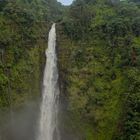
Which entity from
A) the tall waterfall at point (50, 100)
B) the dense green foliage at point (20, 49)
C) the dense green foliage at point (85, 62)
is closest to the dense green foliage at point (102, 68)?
the dense green foliage at point (85, 62)

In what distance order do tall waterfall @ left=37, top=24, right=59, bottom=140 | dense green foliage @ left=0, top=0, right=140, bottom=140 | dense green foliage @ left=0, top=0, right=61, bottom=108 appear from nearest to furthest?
dense green foliage @ left=0, top=0, right=140, bottom=140, tall waterfall @ left=37, top=24, right=59, bottom=140, dense green foliage @ left=0, top=0, right=61, bottom=108

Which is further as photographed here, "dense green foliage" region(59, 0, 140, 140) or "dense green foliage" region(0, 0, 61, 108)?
"dense green foliage" region(0, 0, 61, 108)

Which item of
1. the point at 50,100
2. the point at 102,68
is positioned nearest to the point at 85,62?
the point at 102,68

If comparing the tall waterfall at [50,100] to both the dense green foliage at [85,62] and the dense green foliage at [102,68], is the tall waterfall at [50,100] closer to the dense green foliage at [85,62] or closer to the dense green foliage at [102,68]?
the dense green foliage at [85,62]

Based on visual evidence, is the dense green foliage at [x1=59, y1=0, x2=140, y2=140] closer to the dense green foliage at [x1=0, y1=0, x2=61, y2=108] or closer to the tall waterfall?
the tall waterfall

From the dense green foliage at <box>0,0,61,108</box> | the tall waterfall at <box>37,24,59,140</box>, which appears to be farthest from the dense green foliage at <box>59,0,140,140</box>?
the dense green foliage at <box>0,0,61,108</box>

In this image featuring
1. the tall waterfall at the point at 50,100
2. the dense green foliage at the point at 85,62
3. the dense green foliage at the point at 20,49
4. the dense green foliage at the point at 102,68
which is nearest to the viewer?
the dense green foliage at the point at 102,68
